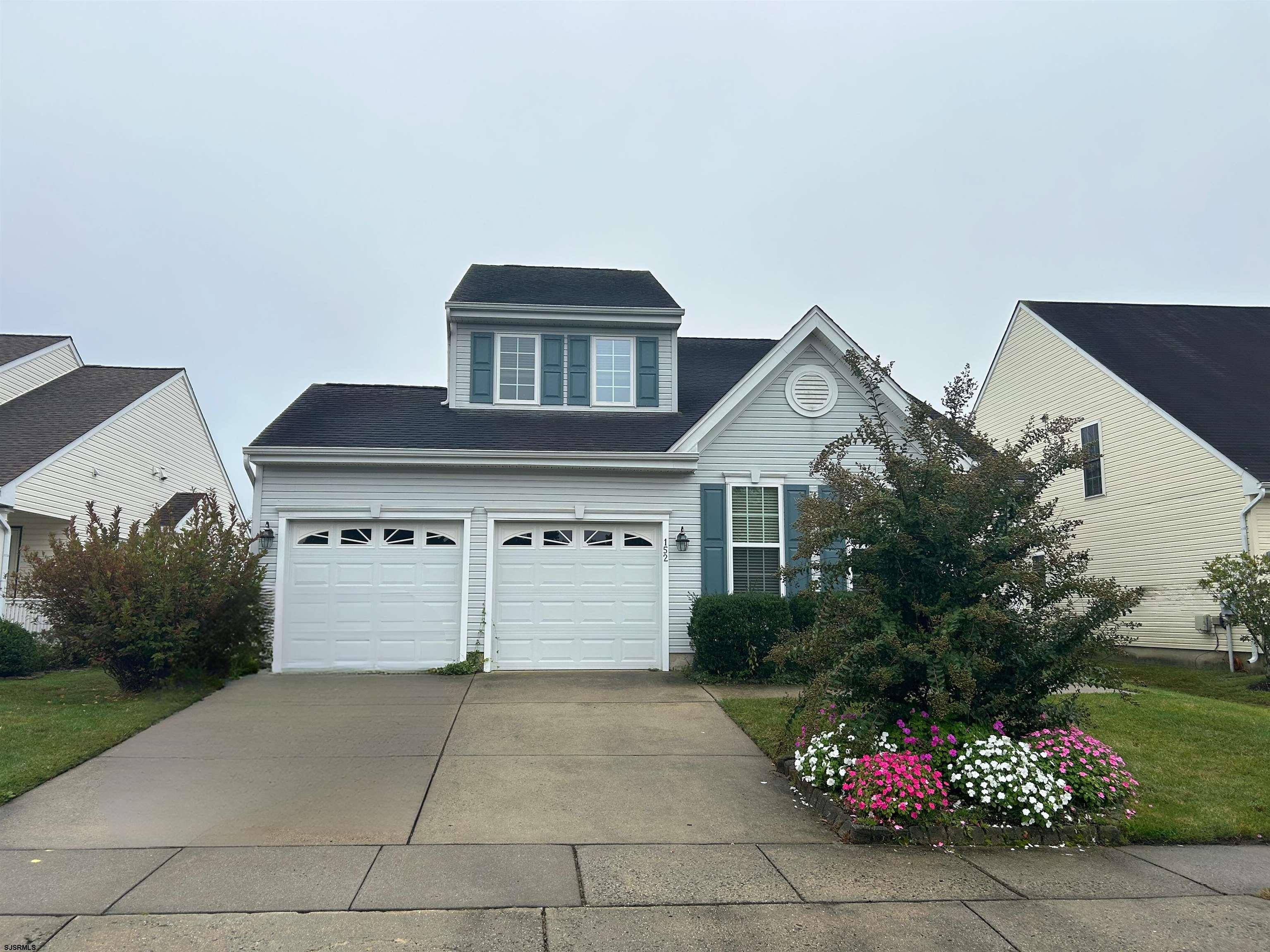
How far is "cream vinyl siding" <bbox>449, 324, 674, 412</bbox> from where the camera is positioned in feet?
46.7

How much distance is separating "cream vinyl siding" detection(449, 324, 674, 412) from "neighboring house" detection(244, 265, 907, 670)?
487 millimetres

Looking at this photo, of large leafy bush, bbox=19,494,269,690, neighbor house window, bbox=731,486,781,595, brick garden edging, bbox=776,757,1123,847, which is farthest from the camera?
neighbor house window, bbox=731,486,781,595

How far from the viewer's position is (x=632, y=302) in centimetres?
1487

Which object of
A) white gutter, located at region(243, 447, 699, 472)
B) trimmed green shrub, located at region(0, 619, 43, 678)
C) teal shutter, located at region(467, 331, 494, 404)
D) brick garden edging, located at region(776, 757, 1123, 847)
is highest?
teal shutter, located at region(467, 331, 494, 404)

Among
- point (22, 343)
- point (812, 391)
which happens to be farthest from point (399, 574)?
point (22, 343)

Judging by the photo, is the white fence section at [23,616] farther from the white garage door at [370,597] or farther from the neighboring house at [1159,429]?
the neighboring house at [1159,429]

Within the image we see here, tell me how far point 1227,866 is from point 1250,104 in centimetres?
1613

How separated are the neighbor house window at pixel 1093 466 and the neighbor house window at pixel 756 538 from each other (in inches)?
364

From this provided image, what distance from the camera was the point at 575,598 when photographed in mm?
12625

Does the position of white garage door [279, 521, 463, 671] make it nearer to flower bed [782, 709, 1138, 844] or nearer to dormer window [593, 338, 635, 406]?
dormer window [593, 338, 635, 406]

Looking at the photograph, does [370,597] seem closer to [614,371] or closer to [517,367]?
[517,367]

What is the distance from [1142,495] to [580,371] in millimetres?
11816

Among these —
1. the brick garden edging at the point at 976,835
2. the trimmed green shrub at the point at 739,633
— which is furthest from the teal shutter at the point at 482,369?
the brick garden edging at the point at 976,835

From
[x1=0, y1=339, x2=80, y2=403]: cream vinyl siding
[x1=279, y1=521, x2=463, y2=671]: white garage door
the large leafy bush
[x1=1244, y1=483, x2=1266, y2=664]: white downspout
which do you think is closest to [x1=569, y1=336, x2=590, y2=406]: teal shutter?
Result: [x1=279, y1=521, x2=463, y2=671]: white garage door
